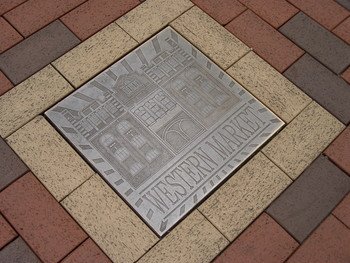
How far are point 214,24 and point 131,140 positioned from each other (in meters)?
0.91

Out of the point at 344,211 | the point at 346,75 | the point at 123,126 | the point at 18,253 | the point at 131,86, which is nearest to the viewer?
the point at 18,253

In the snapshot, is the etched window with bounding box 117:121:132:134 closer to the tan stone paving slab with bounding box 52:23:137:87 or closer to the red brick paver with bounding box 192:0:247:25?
the tan stone paving slab with bounding box 52:23:137:87

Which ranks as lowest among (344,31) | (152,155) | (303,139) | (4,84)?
(303,139)

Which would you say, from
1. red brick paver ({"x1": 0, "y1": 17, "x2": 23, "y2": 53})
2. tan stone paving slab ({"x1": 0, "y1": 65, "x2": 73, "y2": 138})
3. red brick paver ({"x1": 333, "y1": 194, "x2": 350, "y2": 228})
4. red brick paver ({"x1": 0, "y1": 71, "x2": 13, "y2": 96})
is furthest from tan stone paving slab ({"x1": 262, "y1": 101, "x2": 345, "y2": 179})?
red brick paver ({"x1": 0, "y1": 17, "x2": 23, "y2": 53})

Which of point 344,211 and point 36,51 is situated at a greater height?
point 36,51

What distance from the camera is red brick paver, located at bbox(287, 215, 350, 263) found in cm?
185

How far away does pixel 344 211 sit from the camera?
196 centimetres

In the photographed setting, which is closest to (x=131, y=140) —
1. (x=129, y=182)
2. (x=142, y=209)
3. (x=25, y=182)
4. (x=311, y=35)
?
(x=129, y=182)

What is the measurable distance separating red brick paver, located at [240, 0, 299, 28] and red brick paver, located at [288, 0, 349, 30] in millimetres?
64

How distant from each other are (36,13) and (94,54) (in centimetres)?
45

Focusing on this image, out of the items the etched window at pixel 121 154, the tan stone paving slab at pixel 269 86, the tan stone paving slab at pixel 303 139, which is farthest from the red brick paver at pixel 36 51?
the tan stone paving slab at pixel 303 139

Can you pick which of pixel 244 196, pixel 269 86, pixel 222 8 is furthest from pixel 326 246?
pixel 222 8

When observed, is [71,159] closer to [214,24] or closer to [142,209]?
[142,209]

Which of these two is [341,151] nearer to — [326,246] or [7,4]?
[326,246]
